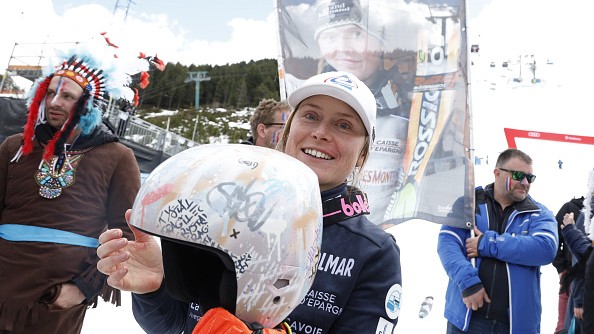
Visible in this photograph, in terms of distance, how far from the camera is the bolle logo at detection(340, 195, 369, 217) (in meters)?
1.08

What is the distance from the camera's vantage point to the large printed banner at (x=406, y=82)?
9.78 feet

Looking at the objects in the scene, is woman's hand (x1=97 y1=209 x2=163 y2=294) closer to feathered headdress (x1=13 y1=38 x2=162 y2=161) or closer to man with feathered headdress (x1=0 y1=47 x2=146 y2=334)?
man with feathered headdress (x1=0 y1=47 x2=146 y2=334)

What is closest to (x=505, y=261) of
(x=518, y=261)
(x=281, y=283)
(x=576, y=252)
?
(x=518, y=261)

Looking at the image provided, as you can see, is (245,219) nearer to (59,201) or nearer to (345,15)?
(59,201)

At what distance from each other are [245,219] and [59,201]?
1.59m

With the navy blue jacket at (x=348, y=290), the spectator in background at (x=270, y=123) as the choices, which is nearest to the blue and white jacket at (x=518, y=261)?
the spectator in background at (x=270, y=123)

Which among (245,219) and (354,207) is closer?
(245,219)

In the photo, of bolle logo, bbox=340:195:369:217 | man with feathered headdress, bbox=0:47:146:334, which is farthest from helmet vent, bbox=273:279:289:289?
man with feathered headdress, bbox=0:47:146:334

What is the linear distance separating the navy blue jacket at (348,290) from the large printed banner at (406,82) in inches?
77.7

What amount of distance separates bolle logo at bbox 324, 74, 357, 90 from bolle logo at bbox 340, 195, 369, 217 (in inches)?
10.2

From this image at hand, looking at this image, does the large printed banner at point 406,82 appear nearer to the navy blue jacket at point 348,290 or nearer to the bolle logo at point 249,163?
the navy blue jacket at point 348,290

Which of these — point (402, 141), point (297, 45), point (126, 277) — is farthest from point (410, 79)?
point (126, 277)

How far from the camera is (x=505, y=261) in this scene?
2.43 m

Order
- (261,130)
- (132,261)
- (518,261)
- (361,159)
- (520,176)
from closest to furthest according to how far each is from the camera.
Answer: (132,261), (361,159), (518,261), (520,176), (261,130)
